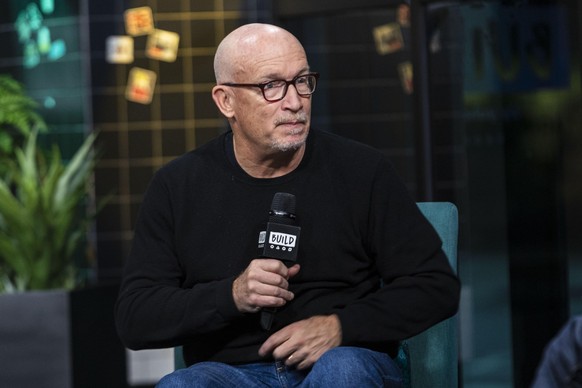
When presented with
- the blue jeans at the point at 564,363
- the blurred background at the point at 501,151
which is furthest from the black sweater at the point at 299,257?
the blurred background at the point at 501,151

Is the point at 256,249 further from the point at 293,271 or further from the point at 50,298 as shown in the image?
the point at 50,298

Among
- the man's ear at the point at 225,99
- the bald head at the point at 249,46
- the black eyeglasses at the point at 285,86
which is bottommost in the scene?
the man's ear at the point at 225,99

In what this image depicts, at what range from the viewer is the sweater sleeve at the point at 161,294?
2.16 m

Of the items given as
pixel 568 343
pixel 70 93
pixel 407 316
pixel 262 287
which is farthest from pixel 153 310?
pixel 70 93

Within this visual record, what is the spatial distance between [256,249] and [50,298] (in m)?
1.94

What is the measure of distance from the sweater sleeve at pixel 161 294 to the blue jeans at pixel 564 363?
86cm

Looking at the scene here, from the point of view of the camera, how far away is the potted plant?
158 inches

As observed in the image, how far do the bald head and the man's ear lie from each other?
0.10ft

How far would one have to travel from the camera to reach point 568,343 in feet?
4.48

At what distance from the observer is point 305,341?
6.91 ft

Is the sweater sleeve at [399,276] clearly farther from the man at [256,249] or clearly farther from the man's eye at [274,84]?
the man's eye at [274,84]

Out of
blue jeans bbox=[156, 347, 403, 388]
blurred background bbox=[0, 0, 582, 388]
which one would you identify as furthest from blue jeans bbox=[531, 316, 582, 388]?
blurred background bbox=[0, 0, 582, 388]

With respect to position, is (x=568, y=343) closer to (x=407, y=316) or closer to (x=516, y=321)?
(x=407, y=316)

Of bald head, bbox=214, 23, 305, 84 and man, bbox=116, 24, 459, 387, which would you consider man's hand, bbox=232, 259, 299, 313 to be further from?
bald head, bbox=214, 23, 305, 84
